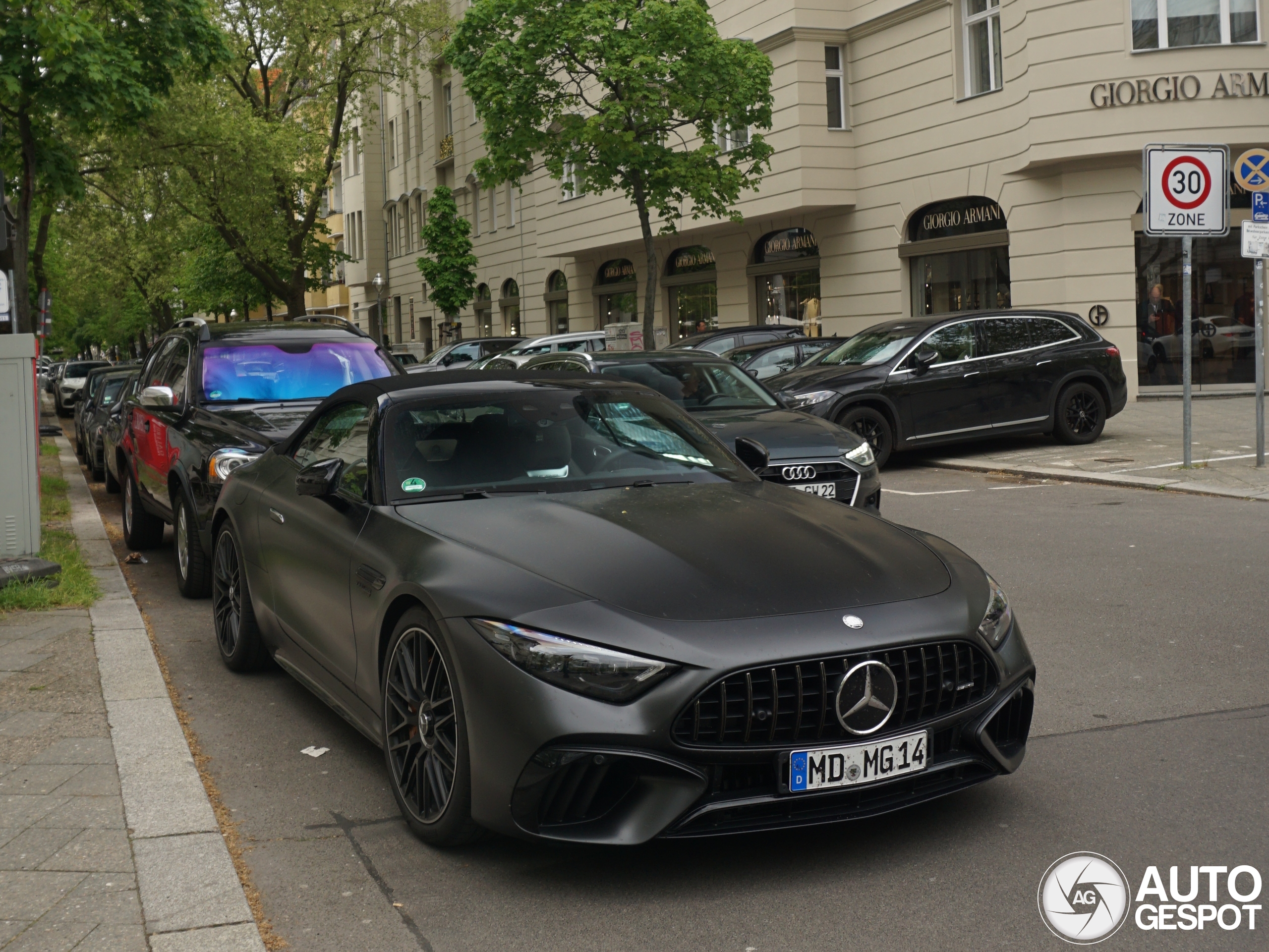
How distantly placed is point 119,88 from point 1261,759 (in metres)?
15.4

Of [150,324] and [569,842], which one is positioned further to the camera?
[150,324]

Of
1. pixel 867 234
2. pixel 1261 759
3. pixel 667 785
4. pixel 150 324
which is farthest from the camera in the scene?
pixel 150 324

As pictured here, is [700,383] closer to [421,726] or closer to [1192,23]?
[421,726]

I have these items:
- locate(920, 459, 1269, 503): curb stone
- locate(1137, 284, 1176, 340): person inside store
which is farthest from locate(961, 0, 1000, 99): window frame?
locate(920, 459, 1269, 503): curb stone

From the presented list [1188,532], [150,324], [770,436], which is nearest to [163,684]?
[770,436]

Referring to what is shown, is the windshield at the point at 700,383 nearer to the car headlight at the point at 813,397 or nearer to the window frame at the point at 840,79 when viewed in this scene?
the car headlight at the point at 813,397

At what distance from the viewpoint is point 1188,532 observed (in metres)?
9.98

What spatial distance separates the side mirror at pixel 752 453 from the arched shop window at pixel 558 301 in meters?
35.3

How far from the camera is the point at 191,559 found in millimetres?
8445

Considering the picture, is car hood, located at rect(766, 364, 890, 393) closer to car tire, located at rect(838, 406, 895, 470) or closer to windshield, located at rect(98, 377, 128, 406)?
car tire, located at rect(838, 406, 895, 470)

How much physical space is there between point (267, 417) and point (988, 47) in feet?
61.9

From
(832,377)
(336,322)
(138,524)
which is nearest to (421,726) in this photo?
(138,524)

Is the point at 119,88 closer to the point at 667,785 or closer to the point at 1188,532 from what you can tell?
the point at 1188,532

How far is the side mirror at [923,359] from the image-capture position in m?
15.6
